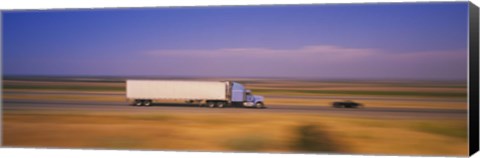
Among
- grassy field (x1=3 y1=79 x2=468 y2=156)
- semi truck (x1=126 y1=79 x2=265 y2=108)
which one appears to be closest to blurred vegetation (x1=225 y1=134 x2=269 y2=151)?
grassy field (x1=3 y1=79 x2=468 y2=156)

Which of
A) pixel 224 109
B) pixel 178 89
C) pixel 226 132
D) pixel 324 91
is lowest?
pixel 226 132

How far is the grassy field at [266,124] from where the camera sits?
953cm

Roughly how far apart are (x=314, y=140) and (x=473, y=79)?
2635 mm

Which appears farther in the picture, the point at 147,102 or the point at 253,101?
the point at 147,102

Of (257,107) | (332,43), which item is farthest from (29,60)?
(332,43)

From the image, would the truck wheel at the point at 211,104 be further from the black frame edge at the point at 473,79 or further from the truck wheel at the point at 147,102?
the black frame edge at the point at 473,79

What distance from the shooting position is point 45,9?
34.1 feet

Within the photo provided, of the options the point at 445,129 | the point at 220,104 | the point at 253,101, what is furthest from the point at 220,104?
the point at 445,129

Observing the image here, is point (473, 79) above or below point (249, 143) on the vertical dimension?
above

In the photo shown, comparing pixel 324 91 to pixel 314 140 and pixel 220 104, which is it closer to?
pixel 314 140

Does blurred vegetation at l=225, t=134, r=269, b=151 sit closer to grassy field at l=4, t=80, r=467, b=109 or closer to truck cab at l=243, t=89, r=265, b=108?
truck cab at l=243, t=89, r=265, b=108

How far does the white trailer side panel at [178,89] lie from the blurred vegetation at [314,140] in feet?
4.91

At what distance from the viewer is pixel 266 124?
9984 mm

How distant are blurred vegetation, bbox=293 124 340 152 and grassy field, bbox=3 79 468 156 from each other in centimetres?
2
